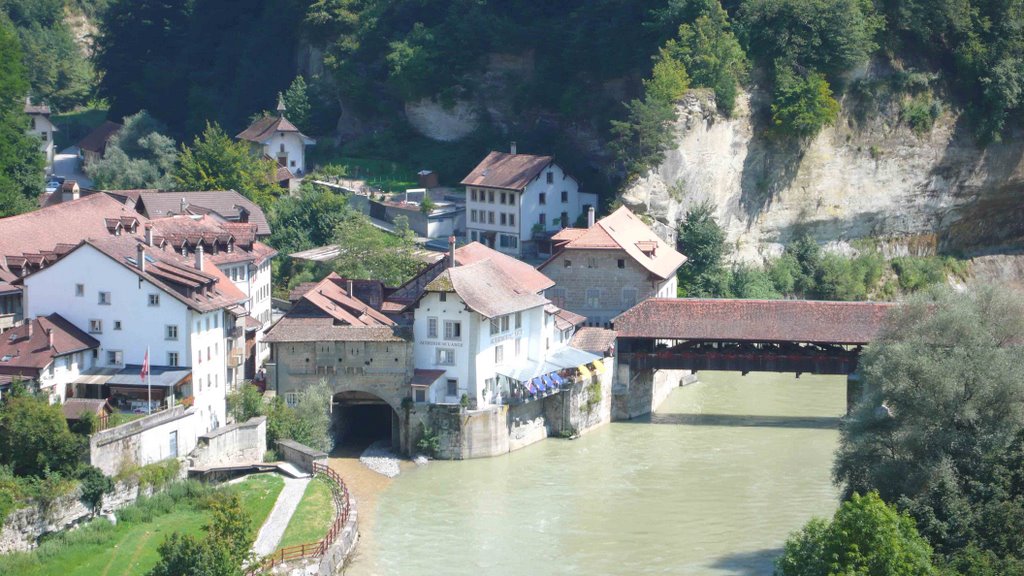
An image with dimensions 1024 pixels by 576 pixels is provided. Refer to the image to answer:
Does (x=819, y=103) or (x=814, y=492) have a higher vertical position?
(x=819, y=103)

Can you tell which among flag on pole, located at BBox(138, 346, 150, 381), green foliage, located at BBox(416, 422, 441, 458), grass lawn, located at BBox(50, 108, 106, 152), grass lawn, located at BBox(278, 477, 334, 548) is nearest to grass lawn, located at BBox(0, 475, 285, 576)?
grass lawn, located at BBox(278, 477, 334, 548)

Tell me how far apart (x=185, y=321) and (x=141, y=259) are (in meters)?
2.33

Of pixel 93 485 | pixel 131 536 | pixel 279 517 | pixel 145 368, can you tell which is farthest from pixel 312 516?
pixel 145 368

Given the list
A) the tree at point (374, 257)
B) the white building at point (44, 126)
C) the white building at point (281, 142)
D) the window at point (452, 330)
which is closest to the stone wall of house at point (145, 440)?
the window at point (452, 330)

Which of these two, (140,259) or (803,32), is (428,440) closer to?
(140,259)

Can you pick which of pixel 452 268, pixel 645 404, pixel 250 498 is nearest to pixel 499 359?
pixel 452 268

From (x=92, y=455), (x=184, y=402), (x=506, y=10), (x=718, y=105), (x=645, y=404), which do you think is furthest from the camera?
(x=506, y=10)

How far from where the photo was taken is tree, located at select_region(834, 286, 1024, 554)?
4706 centimetres

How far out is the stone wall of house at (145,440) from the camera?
5203 cm

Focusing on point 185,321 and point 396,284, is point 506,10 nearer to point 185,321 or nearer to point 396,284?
point 396,284

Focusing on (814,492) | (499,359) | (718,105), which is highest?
(718,105)

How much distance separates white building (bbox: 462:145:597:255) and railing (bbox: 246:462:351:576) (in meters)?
24.8

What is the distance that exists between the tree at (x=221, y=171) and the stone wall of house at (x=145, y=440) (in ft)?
87.6

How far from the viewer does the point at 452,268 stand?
6228 cm
